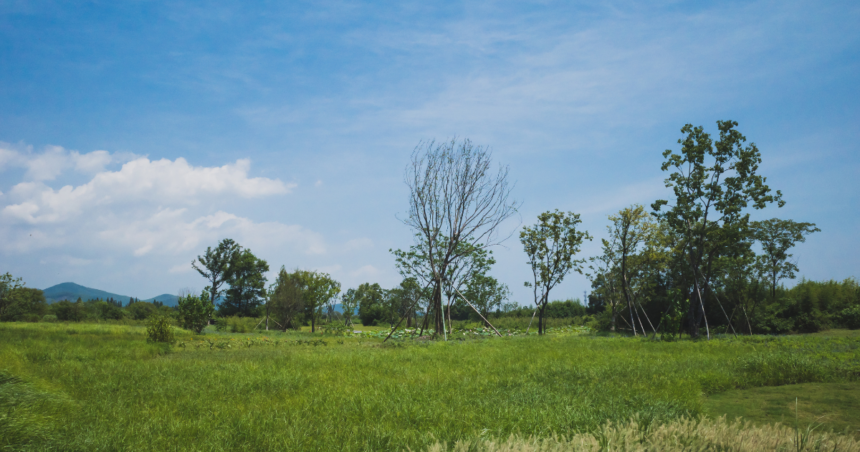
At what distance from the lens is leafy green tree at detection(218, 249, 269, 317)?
5100 cm

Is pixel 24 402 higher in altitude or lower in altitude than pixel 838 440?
lower

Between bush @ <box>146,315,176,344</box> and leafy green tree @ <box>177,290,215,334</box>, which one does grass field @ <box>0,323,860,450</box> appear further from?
leafy green tree @ <box>177,290,215,334</box>

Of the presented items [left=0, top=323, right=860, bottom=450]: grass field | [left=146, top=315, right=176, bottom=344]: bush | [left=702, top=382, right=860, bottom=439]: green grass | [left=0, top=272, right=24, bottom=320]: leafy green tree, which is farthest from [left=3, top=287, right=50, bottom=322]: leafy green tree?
[left=702, top=382, right=860, bottom=439]: green grass

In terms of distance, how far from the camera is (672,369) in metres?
6.76

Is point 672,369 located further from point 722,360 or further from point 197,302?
point 197,302

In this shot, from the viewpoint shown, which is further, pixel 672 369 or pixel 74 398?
pixel 672 369

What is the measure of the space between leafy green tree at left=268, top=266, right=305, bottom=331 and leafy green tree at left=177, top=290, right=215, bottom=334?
28.6ft

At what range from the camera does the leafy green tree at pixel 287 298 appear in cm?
3319

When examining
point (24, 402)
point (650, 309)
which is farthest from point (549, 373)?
point (650, 309)

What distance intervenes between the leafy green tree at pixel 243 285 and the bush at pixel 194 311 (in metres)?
27.9

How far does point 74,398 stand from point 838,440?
7.06 metres

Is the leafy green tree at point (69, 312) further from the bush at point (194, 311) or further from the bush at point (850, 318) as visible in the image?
the bush at point (850, 318)

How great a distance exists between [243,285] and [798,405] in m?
55.2

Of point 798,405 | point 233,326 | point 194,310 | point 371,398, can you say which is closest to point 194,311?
point 194,310
